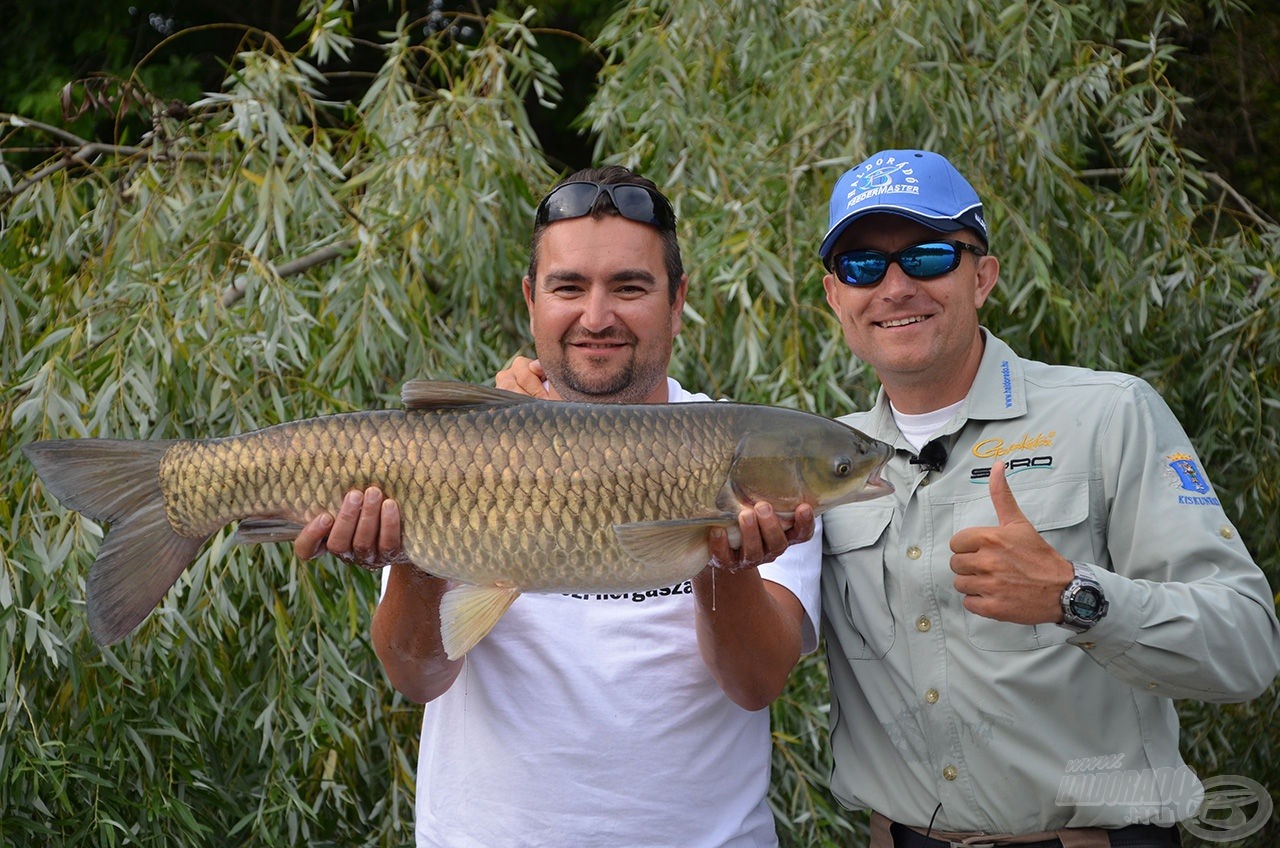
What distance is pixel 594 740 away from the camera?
77.7 inches

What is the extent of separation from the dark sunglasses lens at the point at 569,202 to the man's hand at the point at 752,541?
1.99ft

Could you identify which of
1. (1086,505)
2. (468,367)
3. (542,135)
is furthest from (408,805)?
(542,135)

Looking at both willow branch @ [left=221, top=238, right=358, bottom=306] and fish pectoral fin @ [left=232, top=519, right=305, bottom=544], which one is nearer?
fish pectoral fin @ [left=232, top=519, right=305, bottom=544]

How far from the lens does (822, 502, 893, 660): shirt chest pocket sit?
2.18 metres

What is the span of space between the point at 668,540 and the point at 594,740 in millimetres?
339

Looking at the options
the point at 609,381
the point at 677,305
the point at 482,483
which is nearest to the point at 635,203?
the point at 677,305

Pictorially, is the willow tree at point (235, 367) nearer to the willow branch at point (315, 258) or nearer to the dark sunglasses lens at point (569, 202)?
the willow branch at point (315, 258)

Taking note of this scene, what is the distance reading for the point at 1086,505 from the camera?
207cm

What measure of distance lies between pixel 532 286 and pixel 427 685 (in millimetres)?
678

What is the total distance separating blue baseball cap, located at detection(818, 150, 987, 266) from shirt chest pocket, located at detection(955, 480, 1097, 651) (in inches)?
18.7

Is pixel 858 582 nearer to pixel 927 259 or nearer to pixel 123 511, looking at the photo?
pixel 927 259

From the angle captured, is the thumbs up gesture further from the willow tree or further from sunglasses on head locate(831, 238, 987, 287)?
the willow tree

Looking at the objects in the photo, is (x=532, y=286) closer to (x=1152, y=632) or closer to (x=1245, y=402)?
(x=1152, y=632)

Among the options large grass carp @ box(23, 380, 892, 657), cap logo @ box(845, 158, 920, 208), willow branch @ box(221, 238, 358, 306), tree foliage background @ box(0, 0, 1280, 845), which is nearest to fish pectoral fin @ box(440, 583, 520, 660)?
large grass carp @ box(23, 380, 892, 657)
